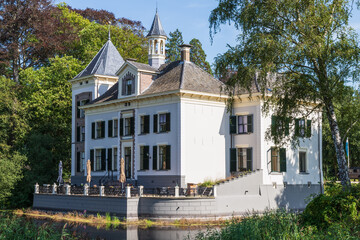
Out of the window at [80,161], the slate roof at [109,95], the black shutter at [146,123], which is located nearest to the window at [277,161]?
the black shutter at [146,123]

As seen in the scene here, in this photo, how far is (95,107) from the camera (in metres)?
41.9

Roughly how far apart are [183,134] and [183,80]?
12.3ft

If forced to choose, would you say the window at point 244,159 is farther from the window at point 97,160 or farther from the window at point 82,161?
the window at point 82,161

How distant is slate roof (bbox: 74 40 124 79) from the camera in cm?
4391

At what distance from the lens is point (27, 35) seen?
47656 mm

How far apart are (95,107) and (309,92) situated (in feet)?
73.7

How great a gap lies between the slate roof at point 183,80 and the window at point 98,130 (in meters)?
6.06

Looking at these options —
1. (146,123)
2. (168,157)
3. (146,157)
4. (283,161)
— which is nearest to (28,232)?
(168,157)

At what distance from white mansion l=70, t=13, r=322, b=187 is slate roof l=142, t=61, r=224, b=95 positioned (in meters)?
0.09

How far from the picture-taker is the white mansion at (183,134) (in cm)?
3512

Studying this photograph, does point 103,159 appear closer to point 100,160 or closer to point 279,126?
point 100,160

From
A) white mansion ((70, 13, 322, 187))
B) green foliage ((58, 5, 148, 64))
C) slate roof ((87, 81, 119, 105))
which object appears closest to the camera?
white mansion ((70, 13, 322, 187))

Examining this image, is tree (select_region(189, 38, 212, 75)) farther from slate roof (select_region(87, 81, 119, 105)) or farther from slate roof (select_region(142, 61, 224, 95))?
slate roof (select_region(142, 61, 224, 95))

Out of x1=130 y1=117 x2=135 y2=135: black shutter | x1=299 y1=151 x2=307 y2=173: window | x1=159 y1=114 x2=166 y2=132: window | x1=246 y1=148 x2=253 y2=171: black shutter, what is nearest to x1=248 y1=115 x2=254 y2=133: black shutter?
x1=246 y1=148 x2=253 y2=171: black shutter
